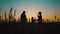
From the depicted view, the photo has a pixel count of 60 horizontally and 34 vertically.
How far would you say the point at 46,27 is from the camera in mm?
5453

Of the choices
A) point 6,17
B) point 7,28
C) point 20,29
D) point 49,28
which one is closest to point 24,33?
point 20,29

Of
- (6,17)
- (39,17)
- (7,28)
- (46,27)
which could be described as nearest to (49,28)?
(46,27)

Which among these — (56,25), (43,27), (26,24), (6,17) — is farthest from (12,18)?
(56,25)

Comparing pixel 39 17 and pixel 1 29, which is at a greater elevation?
pixel 39 17

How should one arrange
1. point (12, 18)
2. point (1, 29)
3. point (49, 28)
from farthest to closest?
point (12, 18), point (49, 28), point (1, 29)

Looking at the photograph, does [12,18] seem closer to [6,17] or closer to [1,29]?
[6,17]

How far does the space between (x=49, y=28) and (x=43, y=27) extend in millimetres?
244

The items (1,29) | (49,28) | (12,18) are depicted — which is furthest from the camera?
(12,18)

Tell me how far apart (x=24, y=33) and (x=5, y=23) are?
0.82 metres

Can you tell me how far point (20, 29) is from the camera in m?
5.24

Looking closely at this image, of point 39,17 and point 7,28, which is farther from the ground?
point 39,17

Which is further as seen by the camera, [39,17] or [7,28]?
[39,17]

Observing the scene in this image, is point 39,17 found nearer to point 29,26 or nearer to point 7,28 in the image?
point 29,26

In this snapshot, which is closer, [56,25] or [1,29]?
[1,29]
